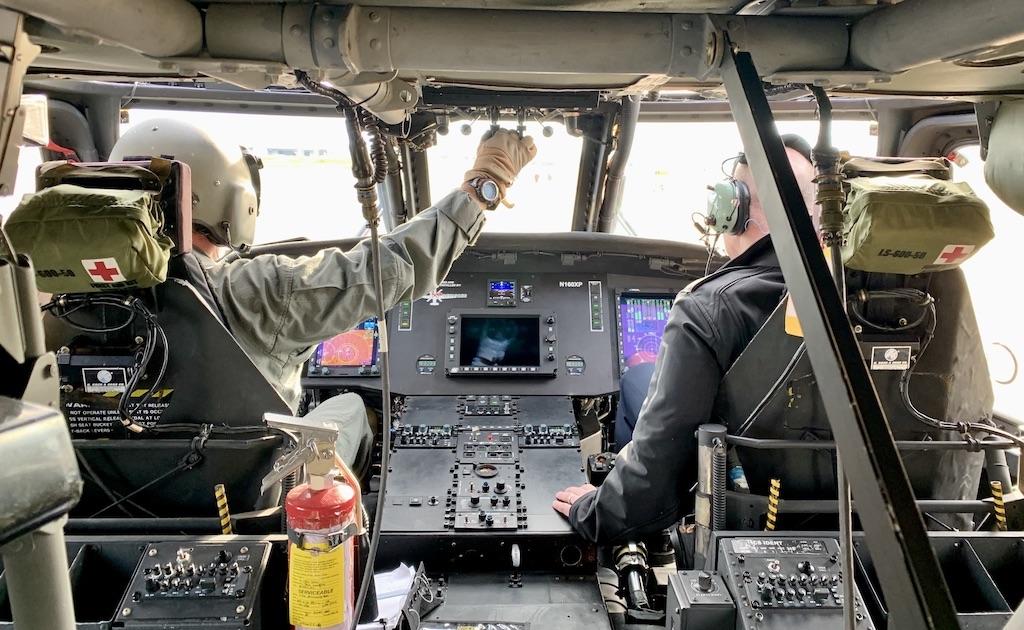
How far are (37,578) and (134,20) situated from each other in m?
0.72

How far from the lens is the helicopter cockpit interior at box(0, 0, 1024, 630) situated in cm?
→ 80

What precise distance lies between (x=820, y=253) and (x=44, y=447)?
83 cm

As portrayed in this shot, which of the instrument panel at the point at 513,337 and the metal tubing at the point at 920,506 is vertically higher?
the instrument panel at the point at 513,337

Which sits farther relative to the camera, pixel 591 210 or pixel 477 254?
pixel 591 210

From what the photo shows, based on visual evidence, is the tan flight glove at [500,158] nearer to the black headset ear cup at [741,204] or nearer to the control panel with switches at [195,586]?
the black headset ear cup at [741,204]

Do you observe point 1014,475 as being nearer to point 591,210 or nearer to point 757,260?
point 757,260

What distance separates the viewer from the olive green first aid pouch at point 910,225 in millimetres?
1361

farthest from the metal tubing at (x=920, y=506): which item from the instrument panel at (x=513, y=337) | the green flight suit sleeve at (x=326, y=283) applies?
the instrument panel at (x=513, y=337)

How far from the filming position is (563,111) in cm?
230

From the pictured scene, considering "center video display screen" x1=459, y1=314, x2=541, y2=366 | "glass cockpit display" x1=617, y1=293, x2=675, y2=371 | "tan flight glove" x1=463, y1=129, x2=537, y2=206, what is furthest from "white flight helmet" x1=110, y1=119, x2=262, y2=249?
"glass cockpit display" x1=617, y1=293, x2=675, y2=371

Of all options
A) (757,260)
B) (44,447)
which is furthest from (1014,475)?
(44,447)

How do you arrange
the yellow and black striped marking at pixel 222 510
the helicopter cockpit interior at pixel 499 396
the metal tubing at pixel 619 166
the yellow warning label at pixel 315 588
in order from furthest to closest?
the metal tubing at pixel 619 166
the yellow and black striped marking at pixel 222 510
the yellow warning label at pixel 315 588
the helicopter cockpit interior at pixel 499 396

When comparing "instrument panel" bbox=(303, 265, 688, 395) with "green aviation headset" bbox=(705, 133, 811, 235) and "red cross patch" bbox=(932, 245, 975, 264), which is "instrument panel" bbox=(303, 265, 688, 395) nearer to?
"green aviation headset" bbox=(705, 133, 811, 235)

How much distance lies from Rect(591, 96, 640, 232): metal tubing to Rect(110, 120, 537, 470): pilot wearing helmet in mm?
832
